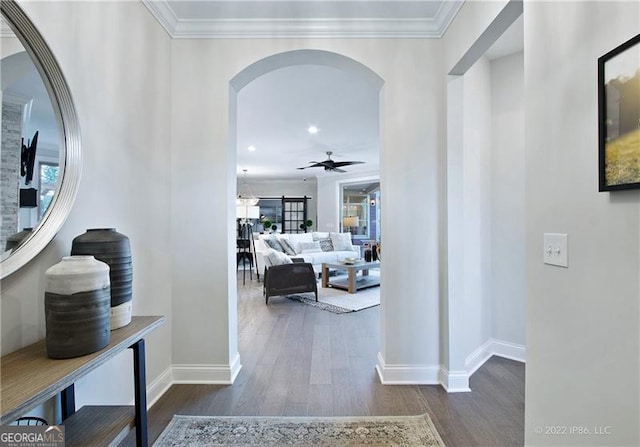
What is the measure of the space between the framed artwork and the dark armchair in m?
4.10

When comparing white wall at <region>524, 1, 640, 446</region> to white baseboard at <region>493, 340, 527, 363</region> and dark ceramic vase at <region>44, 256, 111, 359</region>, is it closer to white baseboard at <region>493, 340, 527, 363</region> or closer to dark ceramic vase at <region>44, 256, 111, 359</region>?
white baseboard at <region>493, 340, 527, 363</region>

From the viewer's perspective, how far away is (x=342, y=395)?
2.15 metres

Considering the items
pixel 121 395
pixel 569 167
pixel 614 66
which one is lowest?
pixel 121 395

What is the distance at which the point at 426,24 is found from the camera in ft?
7.48

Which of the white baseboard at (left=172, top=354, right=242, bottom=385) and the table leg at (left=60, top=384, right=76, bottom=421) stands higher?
the table leg at (left=60, top=384, right=76, bottom=421)

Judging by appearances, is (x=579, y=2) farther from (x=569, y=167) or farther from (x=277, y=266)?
(x=277, y=266)

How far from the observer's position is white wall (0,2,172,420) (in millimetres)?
1223

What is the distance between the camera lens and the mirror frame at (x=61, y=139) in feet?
3.61

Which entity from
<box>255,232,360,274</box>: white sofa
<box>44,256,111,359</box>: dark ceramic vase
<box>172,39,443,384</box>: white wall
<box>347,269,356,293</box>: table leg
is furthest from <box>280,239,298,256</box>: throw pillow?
<box>44,256,111,359</box>: dark ceramic vase

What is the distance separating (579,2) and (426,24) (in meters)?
1.42

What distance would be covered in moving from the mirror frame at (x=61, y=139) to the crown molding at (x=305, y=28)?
1.26m

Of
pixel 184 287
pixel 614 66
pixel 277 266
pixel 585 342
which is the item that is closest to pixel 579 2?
pixel 614 66

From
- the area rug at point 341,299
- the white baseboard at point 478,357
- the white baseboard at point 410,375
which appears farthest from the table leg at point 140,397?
the area rug at point 341,299

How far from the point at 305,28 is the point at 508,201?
7.43 feet
